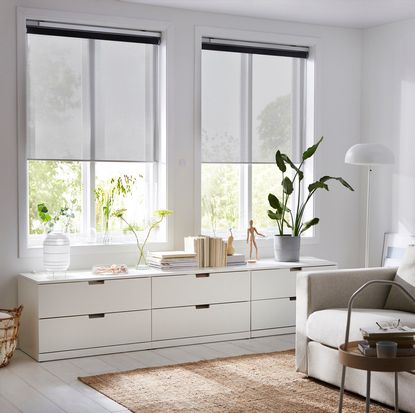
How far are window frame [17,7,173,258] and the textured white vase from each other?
6.6 inches

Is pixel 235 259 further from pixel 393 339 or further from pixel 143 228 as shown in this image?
pixel 393 339

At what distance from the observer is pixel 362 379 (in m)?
4.32

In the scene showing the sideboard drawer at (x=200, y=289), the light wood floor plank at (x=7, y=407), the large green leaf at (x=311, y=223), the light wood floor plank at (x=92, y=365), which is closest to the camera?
the light wood floor plank at (x=7, y=407)

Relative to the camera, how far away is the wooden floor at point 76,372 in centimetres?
425

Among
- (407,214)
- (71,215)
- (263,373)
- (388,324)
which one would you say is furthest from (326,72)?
(388,324)

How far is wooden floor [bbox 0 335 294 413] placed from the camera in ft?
13.9

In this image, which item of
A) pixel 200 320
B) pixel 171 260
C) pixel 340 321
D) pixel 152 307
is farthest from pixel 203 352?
pixel 340 321

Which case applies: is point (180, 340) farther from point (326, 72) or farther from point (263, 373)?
point (326, 72)

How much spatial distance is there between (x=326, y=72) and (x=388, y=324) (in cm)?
357

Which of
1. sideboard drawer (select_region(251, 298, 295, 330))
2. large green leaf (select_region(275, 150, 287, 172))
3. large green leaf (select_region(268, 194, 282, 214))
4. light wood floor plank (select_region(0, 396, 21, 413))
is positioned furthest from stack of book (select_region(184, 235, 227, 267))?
light wood floor plank (select_region(0, 396, 21, 413))

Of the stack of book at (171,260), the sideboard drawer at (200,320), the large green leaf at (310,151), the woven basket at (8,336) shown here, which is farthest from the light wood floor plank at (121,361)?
the large green leaf at (310,151)

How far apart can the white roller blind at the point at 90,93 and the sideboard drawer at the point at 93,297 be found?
3.31 ft

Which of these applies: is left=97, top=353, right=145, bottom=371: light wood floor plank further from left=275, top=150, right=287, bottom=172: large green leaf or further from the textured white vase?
left=275, top=150, right=287, bottom=172: large green leaf

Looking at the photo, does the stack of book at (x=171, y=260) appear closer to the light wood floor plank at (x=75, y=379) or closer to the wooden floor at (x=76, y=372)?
the wooden floor at (x=76, y=372)
